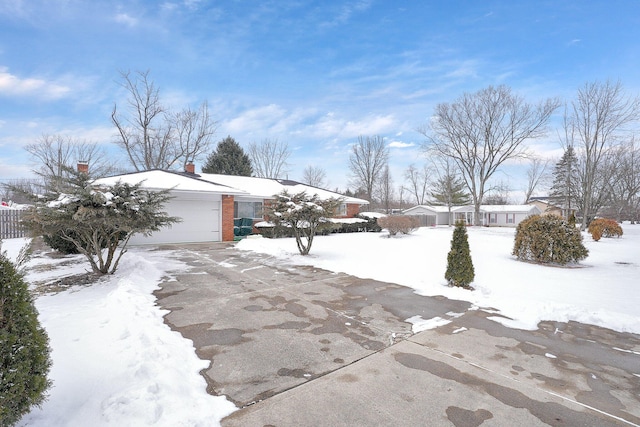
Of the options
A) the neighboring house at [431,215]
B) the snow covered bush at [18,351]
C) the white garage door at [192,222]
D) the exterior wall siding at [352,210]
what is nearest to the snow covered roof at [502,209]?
the neighboring house at [431,215]

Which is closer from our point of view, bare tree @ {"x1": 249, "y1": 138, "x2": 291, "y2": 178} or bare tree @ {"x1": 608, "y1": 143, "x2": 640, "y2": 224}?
bare tree @ {"x1": 608, "y1": 143, "x2": 640, "y2": 224}

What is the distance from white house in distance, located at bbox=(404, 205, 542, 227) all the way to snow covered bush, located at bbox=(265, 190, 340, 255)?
32702 mm

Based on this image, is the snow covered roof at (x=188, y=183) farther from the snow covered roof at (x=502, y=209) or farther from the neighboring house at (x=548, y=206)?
the neighboring house at (x=548, y=206)

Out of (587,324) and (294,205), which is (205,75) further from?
(587,324)

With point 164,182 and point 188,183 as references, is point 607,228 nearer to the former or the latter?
point 188,183

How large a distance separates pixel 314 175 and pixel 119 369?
1656 inches

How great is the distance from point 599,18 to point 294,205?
11.0 meters

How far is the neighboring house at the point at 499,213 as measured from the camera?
131 feet

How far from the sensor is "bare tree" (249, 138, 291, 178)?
36.6 m

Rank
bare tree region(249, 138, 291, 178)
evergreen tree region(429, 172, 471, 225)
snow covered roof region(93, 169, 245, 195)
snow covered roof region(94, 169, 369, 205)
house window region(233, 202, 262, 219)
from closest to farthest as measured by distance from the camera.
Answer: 1. snow covered roof region(93, 169, 245, 195)
2. snow covered roof region(94, 169, 369, 205)
3. house window region(233, 202, 262, 219)
4. bare tree region(249, 138, 291, 178)
5. evergreen tree region(429, 172, 471, 225)

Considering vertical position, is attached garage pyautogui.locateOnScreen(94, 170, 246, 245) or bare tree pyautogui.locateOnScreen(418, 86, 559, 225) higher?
bare tree pyautogui.locateOnScreen(418, 86, 559, 225)

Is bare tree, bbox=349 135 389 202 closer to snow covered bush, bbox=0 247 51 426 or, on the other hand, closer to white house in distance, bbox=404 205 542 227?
white house in distance, bbox=404 205 542 227

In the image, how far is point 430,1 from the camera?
10336 millimetres

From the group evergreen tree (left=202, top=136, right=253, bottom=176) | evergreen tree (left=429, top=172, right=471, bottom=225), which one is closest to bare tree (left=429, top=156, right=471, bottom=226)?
evergreen tree (left=429, top=172, right=471, bottom=225)
